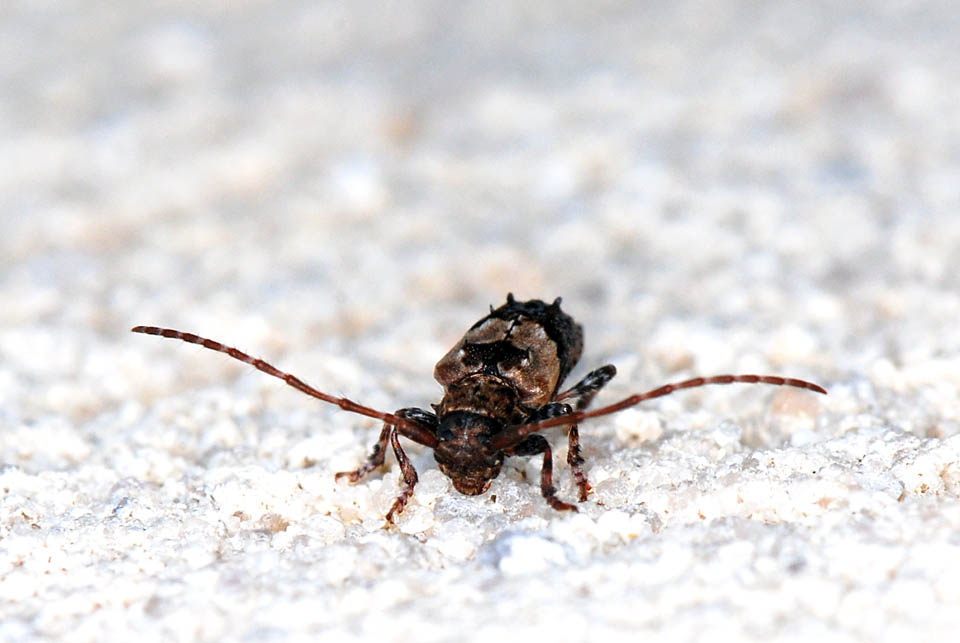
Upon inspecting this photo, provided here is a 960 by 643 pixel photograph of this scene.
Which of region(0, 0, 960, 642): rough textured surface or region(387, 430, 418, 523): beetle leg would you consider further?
region(387, 430, 418, 523): beetle leg

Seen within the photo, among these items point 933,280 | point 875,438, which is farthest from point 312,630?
point 933,280

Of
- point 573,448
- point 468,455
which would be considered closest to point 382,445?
point 468,455

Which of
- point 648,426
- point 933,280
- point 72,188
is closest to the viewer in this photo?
point 648,426

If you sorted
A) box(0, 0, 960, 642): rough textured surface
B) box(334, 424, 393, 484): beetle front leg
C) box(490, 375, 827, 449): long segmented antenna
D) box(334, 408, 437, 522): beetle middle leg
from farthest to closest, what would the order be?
box(334, 424, 393, 484): beetle front leg
box(334, 408, 437, 522): beetle middle leg
box(490, 375, 827, 449): long segmented antenna
box(0, 0, 960, 642): rough textured surface

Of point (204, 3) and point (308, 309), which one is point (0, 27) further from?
point (308, 309)

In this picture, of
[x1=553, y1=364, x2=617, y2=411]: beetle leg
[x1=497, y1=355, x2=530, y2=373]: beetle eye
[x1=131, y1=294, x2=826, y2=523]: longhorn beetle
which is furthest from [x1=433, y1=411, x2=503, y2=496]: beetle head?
[x1=553, y1=364, x2=617, y2=411]: beetle leg

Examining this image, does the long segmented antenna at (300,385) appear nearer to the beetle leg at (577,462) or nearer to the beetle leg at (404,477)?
the beetle leg at (404,477)

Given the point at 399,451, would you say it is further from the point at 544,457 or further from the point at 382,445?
the point at 544,457

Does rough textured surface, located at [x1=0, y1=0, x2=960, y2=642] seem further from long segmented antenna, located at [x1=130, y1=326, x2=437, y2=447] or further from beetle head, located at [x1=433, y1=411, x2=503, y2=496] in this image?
long segmented antenna, located at [x1=130, y1=326, x2=437, y2=447]
